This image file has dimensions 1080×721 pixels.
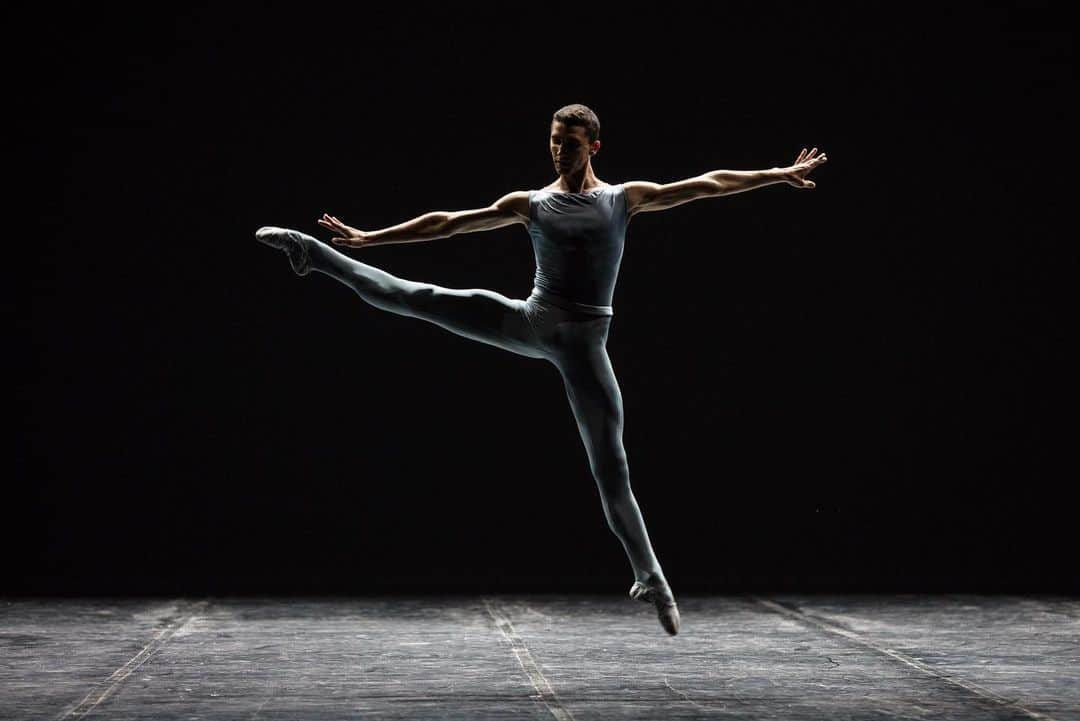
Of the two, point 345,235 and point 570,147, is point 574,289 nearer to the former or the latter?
point 570,147

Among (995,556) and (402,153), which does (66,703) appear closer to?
(402,153)

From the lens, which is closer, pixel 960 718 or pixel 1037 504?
pixel 960 718

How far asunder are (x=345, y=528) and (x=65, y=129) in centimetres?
284

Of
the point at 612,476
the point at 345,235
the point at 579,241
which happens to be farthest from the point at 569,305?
the point at 345,235

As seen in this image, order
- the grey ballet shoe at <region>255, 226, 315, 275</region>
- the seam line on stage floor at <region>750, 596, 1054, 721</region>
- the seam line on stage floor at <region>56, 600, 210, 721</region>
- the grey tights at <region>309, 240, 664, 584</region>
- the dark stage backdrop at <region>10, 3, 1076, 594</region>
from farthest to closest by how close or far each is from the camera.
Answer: the dark stage backdrop at <region>10, 3, 1076, 594</region> → the seam line on stage floor at <region>750, 596, 1054, 721</region> → the seam line on stage floor at <region>56, 600, 210, 721</region> → the grey tights at <region>309, 240, 664, 584</region> → the grey ballet shoe at <region>255, 226, 315, 275</region>

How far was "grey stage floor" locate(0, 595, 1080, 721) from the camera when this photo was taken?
5086 mm

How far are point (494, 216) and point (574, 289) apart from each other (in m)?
0.38

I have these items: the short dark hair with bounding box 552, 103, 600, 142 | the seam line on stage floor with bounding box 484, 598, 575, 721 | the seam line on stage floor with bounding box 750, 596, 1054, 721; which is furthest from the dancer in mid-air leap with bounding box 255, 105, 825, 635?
the seam line on stage floor with bounding box 750, 596, 1054, 721

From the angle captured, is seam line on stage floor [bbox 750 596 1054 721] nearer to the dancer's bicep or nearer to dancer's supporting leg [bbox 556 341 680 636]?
dancer's supporting leg [bbox 556 341 680 636]

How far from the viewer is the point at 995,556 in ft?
29.5

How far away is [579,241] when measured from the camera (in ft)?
16.0

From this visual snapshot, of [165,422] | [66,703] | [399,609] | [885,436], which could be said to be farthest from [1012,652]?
[165,422]

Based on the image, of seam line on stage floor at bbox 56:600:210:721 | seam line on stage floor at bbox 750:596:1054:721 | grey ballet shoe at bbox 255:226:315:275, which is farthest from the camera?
seam line on stage floor at bbox 750:596:1054:721

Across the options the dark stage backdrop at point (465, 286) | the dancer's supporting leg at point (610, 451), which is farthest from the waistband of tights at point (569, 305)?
the dark stage backdrop at point (465, 286)
